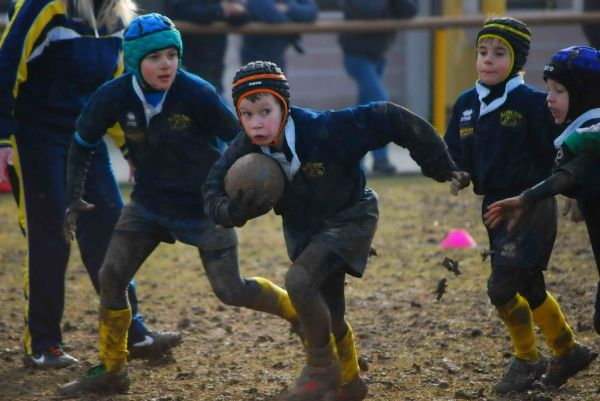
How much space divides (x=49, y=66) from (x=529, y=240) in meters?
2.64

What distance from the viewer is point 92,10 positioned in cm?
609

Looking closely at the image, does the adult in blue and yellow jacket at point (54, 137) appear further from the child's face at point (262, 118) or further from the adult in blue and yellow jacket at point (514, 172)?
the adult in blue and yellow jacket at point (514, 172)

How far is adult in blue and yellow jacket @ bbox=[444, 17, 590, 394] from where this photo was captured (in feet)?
17.6

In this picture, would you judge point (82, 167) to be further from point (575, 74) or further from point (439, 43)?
point (439, 43)

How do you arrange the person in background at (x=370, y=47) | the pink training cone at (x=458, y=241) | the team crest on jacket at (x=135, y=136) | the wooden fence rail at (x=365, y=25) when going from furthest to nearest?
the person in background at (x=370, y=47) < the wooden fence rail at (x=365, y=25) < the pink training cone at (x=458, y=241) < the team crest on jacket at (x=135, y=136)

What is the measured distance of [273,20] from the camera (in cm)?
1238

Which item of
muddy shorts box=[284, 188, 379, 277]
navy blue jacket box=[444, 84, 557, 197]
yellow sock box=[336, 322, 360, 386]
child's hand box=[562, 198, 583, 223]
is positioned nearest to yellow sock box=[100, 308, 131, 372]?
muddy shorts box=[284, 188, 379, 277]

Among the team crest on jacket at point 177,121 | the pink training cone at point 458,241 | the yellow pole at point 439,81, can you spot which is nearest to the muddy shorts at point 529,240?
the team crest on jacket at point 177,121

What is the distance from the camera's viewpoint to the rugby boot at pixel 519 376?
5.48 m

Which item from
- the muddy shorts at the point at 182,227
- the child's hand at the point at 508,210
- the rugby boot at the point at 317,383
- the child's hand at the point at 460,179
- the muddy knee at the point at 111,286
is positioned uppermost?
the child's hand at the point at 460,179

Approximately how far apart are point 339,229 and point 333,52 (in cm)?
1262

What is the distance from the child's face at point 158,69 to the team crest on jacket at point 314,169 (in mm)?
916

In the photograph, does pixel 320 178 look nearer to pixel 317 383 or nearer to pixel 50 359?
pixel 317 383

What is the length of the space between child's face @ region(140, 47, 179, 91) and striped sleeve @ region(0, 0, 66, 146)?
2.35 feet
